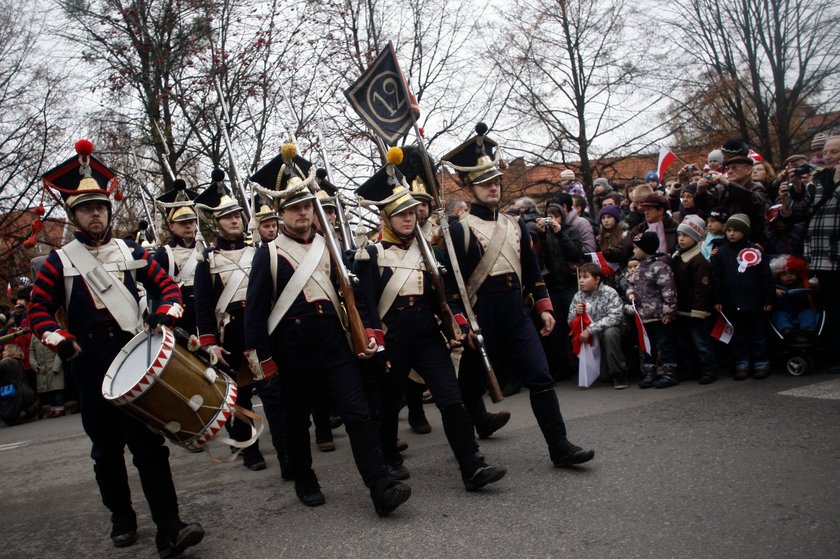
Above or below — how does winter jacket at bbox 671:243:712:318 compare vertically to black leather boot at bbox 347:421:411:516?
above

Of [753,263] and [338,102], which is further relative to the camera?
[338,102]

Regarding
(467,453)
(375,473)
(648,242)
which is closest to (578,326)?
(648,242)

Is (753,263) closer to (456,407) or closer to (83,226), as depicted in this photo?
(456,407)

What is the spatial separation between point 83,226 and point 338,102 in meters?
13.8

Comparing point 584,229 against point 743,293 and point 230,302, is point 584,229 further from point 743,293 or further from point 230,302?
point 230,302

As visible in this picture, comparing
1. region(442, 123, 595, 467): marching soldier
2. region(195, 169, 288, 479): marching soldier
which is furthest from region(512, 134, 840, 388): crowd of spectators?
region(195, 169, 288, 479): marching soldier

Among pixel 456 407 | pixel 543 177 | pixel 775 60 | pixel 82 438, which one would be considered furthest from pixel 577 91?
pixel 456 407

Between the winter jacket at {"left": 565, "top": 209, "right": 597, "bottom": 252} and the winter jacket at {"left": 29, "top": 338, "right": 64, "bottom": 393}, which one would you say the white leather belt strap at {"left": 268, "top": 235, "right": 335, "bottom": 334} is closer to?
the winter jacket at {"left": 565, "top": 209, "right": 597, "bottom": 252}

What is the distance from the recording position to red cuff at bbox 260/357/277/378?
15.7 feet

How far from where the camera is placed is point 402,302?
5.24 meters

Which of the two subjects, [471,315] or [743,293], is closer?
[471,315]

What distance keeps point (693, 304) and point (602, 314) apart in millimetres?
1003

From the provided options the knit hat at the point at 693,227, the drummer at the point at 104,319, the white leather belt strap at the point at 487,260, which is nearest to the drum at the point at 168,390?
the drummer at the point at 104,319

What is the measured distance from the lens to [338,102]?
17.9 m
